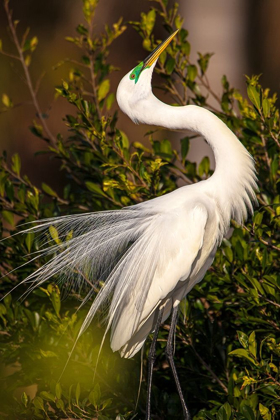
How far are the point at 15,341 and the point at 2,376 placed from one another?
0.31 meters

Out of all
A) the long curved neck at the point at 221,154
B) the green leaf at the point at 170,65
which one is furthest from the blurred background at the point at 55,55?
the long curved neck at the point at 221,154

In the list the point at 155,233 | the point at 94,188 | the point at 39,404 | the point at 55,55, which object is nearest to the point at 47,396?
the point at 39,404

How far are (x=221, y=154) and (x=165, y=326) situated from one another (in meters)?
0.75

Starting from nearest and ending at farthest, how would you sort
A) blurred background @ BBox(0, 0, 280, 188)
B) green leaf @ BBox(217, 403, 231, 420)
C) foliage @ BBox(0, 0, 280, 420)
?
green leaf @ BBox(217, 403, 231, 420) → foliage @ BBox(0, 0, 280, 420) → blurred background @ BBox(0, 0, 280, 188)

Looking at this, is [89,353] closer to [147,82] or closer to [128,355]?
[128,355]

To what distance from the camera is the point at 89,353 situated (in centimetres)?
229

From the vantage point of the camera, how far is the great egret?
6.91ft

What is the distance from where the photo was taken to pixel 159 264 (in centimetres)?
212

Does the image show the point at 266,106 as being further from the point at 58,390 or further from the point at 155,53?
the point at 58,390

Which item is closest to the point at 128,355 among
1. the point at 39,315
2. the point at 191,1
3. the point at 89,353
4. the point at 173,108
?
the point at 89,353

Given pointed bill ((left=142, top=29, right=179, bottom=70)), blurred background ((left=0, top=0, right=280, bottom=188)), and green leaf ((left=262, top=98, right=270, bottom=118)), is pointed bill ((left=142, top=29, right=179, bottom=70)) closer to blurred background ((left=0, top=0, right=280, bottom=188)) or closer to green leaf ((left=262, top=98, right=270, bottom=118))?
green leaf ((left=262, top=98, right=270, bottom=118))

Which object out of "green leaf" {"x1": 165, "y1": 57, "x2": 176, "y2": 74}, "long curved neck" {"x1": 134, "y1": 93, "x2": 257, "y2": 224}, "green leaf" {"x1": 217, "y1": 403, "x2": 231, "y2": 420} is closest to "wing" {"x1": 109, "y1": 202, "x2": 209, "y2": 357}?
"long curved neck" {"x1": 134, "y1": 93, "x2": 257, "y2": 224}

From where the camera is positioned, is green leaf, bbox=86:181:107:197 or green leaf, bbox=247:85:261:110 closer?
green leaf, bbox=247:85:261:110

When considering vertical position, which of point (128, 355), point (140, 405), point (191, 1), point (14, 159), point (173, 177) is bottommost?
point (140, 405)
